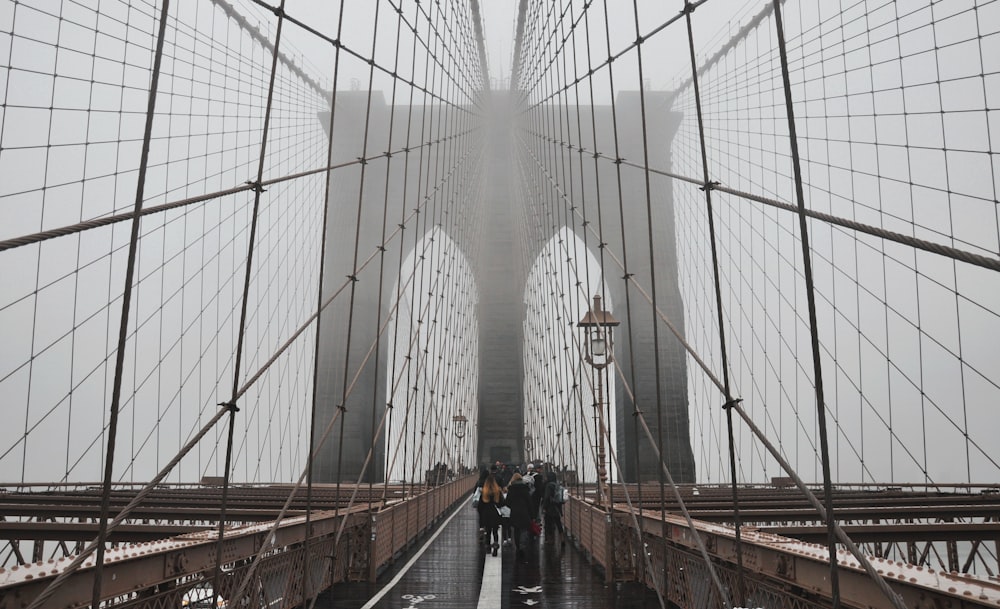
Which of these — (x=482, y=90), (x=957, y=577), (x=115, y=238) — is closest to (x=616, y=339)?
(x=482, y=90)

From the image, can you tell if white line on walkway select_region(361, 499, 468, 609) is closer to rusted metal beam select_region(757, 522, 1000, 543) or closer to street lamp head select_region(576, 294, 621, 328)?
rusted metal beam select_region(757, 522, 1000, 543)

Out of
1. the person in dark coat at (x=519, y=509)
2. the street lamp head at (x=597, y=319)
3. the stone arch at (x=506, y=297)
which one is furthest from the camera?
the stone arch at (x=506, y=297)

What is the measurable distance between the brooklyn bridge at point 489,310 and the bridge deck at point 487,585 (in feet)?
0.19

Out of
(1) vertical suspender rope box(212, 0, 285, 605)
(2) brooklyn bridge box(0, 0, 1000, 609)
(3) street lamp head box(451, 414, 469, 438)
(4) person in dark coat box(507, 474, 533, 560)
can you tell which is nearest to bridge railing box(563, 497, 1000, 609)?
(2) brooklyn bridge box(0, 0, 1000, 609)

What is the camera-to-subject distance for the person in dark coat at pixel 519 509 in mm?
7109

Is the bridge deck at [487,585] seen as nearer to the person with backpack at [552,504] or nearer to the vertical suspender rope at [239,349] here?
the person with backpack at [552,504]

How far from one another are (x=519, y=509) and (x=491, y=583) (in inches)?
68.6

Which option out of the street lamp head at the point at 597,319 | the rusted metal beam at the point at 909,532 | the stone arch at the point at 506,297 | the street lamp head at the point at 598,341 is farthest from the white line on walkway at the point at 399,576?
the stone arch at the point at 506,297

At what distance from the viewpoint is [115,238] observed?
38.1 ft

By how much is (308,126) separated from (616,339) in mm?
12959

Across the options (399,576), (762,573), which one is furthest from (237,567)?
(399,576)

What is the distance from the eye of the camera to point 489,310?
95.4 ft

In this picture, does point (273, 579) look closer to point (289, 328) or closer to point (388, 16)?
point (289, 328)

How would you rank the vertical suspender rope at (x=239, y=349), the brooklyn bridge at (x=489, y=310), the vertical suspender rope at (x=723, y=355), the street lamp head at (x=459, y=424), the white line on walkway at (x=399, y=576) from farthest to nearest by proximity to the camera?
1. the street lamp head at (x=459, y=424)
2. the white line on walkway at (x=399, y=576)
3. the brooklyn bridge at (x=489, y=310)
4. the vertical suspender rope at (x=239, y=349)
5. the vertical suspender rope at (x=723, y=355)
